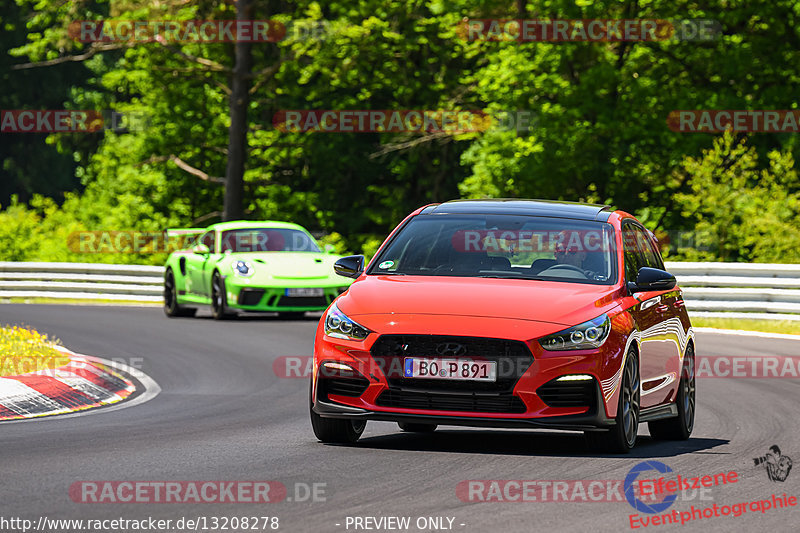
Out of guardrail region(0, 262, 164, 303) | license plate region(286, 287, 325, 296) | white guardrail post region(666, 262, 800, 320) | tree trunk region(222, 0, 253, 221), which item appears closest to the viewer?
white guardrail post region(666, 262, 800, 320)

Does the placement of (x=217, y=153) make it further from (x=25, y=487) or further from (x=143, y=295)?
(x=25, y=487)

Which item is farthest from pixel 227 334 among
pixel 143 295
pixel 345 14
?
pixel 345 14

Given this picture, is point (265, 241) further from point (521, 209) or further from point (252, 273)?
point (521, 209)

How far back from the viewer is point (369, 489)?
780cm

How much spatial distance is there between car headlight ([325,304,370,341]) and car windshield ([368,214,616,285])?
0.78 meters

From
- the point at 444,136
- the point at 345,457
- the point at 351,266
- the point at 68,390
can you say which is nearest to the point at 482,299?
the point at 345,457

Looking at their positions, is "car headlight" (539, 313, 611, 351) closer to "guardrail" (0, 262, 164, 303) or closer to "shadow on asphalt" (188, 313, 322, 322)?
"shadow on asphalt" (188, 313, 322, 322)

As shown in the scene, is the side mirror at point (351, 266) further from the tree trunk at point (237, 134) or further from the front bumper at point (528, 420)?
the tree trunk at point (237, 134)

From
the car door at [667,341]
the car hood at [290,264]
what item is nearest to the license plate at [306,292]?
the car hood at [290,264]

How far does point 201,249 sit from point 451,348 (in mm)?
16379

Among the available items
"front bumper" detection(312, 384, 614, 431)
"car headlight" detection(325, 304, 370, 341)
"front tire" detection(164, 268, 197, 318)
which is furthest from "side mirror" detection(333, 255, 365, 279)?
"front tire" detection(164, 268, 197, 318)

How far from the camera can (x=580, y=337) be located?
29.6ft

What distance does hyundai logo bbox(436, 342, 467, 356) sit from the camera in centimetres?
→ 895

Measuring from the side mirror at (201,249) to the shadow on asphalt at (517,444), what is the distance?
46.5 ft
